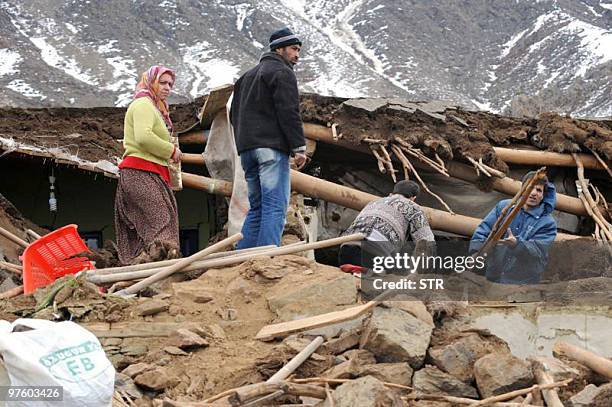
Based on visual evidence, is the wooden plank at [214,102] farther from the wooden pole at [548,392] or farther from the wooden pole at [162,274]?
the wooden pole at [548,392]

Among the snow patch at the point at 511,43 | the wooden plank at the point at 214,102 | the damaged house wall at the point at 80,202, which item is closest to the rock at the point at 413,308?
the wooden plank at the point at 214,102

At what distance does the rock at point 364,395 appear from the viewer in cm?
334

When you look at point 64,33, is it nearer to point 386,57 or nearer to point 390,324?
point 386,57

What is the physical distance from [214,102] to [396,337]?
4.62m

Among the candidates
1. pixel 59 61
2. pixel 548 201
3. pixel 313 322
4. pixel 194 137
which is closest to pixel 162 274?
pixel 313 322

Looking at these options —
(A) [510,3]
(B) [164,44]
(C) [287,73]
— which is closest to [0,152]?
(C) [287,73]

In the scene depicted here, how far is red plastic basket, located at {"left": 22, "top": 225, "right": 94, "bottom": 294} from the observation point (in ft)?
17.9

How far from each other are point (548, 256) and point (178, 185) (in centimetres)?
261

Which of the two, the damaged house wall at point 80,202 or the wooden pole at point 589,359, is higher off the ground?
the wooden pole at point 589,359

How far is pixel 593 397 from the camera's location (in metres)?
3.47

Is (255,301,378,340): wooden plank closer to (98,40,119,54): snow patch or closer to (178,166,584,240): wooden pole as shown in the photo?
(178,166,584,240): wooden pole

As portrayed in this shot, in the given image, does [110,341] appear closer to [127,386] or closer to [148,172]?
[127,386]

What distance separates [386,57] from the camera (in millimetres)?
67375

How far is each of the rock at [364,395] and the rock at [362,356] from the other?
0.39m
